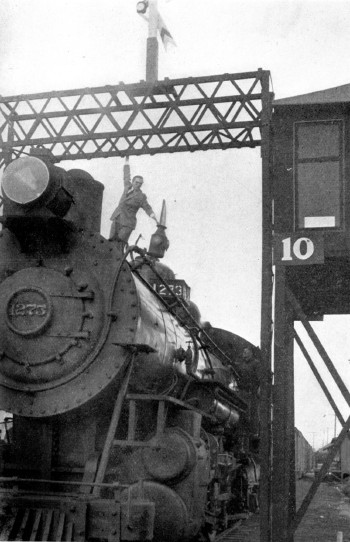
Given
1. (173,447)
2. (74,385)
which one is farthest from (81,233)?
(173,447)

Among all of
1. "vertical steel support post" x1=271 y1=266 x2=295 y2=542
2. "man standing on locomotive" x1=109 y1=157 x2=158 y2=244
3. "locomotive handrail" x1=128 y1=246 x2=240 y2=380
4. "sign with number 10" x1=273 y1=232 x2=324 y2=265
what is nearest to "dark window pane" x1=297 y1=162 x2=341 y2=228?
"sign with number 10" x1=273 y1=232 x2=324 y2=265

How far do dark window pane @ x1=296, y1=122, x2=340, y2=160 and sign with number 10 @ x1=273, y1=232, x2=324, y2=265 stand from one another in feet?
3.72

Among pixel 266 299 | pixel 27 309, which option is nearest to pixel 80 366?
pixel 27 309

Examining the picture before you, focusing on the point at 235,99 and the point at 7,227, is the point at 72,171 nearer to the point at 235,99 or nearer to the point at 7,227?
the point at 7,227

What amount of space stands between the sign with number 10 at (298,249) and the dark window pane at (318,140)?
113cm

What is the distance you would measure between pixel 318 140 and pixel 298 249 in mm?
1553

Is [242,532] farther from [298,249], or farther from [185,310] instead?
[298,249]

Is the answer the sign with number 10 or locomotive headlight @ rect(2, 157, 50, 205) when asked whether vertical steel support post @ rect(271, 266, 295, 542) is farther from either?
locomotive headlight @ rect(2, 157, 50, 205)

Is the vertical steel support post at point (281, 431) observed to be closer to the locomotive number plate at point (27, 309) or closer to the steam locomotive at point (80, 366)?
the steam locomotive at point (80, 366)

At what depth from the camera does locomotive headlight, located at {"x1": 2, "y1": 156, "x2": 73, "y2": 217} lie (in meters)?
6.20

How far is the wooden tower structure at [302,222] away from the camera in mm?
8289

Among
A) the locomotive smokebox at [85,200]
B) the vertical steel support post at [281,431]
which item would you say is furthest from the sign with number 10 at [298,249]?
the locomotive smokebox at [85,200]

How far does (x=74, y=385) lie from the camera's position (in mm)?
6324

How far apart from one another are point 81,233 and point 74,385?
57.5 inches
